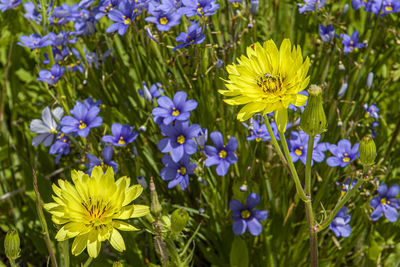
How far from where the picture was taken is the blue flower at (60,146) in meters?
2.06

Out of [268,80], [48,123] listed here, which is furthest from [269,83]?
[48,123]

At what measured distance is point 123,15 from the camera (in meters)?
2.05

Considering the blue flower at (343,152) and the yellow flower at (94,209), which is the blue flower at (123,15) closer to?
the yellow flower at (94,209)

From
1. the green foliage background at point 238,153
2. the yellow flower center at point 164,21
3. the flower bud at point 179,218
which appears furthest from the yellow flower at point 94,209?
the yellow flower center at point 164,21

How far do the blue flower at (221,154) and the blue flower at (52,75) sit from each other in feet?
2.54

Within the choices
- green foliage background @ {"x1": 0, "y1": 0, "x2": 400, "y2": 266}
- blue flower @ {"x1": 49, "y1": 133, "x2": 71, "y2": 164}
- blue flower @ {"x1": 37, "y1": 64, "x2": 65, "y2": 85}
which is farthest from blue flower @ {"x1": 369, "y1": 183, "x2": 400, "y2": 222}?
blue flower @ {"x1": 37, "y1": 64, "x2": 65, "y2": 85}

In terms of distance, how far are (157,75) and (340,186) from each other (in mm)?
1097

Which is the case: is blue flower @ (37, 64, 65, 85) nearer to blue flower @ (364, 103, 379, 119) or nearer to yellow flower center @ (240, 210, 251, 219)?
yellow flower center @ (240, 210, 251, 219)

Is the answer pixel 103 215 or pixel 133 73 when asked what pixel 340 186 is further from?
pixel 133 73

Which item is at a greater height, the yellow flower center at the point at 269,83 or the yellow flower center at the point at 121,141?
the yellow flower center at the point at 269,83

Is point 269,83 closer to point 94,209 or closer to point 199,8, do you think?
point 94,209

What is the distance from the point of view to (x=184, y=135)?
188cm

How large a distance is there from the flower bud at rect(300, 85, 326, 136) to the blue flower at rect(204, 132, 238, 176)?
2.18 ft

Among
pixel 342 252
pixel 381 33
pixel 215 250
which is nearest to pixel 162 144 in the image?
pixel 215 250
